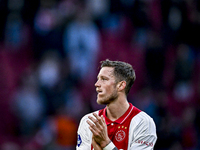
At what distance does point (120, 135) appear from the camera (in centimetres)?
362

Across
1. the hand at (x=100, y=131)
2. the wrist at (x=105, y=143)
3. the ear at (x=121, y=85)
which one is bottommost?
Answer: the wrist at (x=105, y=143)

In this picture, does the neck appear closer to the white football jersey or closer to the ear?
the white football jersey

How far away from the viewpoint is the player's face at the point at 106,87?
364cm

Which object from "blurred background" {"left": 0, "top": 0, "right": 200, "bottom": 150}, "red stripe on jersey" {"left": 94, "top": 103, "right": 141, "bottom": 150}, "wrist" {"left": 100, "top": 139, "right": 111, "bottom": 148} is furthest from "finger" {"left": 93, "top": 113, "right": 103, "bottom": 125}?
"blurred background" {"left": 0, "top": 0, "right": 200, "bottom": 150}

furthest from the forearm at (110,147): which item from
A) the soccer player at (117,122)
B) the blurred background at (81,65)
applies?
the blurred background at (81,65)

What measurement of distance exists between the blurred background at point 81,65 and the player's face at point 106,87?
9.60 ft

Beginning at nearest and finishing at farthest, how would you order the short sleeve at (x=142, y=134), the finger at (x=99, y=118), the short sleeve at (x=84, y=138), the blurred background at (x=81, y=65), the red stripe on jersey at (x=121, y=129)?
1. the finger at (x=99, y=118)
2. the short sleeve at (x=142, y=134)
3. the red stripe on jersey at (x=121, y=129)
4. the short sleeve at (x=84, y=138)
5. the blurred background at (x=81, y=65)

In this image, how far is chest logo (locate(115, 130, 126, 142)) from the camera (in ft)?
11.8

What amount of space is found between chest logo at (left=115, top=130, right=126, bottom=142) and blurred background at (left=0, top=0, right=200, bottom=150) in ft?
9.49

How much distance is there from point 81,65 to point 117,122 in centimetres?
370

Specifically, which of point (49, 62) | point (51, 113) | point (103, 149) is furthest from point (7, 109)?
point (103, 149)

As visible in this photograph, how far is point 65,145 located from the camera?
6492 mm

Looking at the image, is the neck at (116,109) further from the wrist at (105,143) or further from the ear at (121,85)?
the wrist at (105,143)

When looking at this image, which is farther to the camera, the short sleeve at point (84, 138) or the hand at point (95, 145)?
the short sleeve at point (84, 138)
